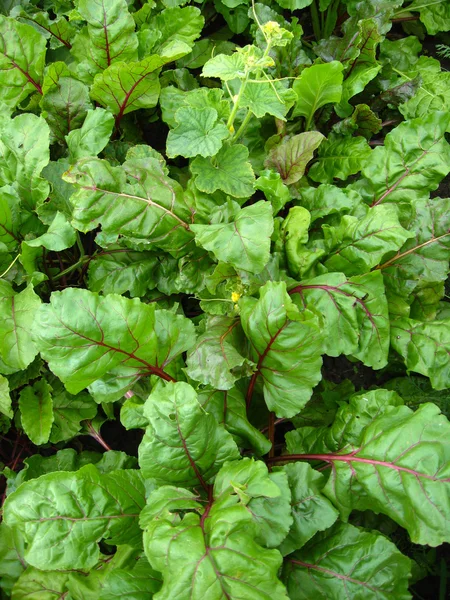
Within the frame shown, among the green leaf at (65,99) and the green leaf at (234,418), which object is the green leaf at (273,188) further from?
the green leaf at (65,99)

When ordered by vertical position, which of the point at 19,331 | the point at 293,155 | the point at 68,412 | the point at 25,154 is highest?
the point at 25,154

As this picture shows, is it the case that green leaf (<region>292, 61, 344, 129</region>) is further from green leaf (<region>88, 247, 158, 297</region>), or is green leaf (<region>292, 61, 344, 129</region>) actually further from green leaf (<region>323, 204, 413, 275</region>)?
green leaf (<region>88, 247, 158, 297</region>)

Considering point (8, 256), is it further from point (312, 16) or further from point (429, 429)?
point (312, 16)

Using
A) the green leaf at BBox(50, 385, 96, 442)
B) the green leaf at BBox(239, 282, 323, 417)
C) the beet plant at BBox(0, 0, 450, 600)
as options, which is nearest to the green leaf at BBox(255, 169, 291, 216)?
the beet plant at BBox(0, 0, 450, 600)

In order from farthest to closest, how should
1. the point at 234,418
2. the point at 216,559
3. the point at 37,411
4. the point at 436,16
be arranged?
1. the point at 436,16
2. the point at 37,411
3. the point at 234,418
4. the point at 216,559

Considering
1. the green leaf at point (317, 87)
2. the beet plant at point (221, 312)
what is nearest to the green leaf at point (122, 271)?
the beet plant at point (221, 312)

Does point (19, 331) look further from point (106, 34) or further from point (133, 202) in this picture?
point (106, 34)

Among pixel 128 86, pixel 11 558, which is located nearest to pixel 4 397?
pixel 11 558
